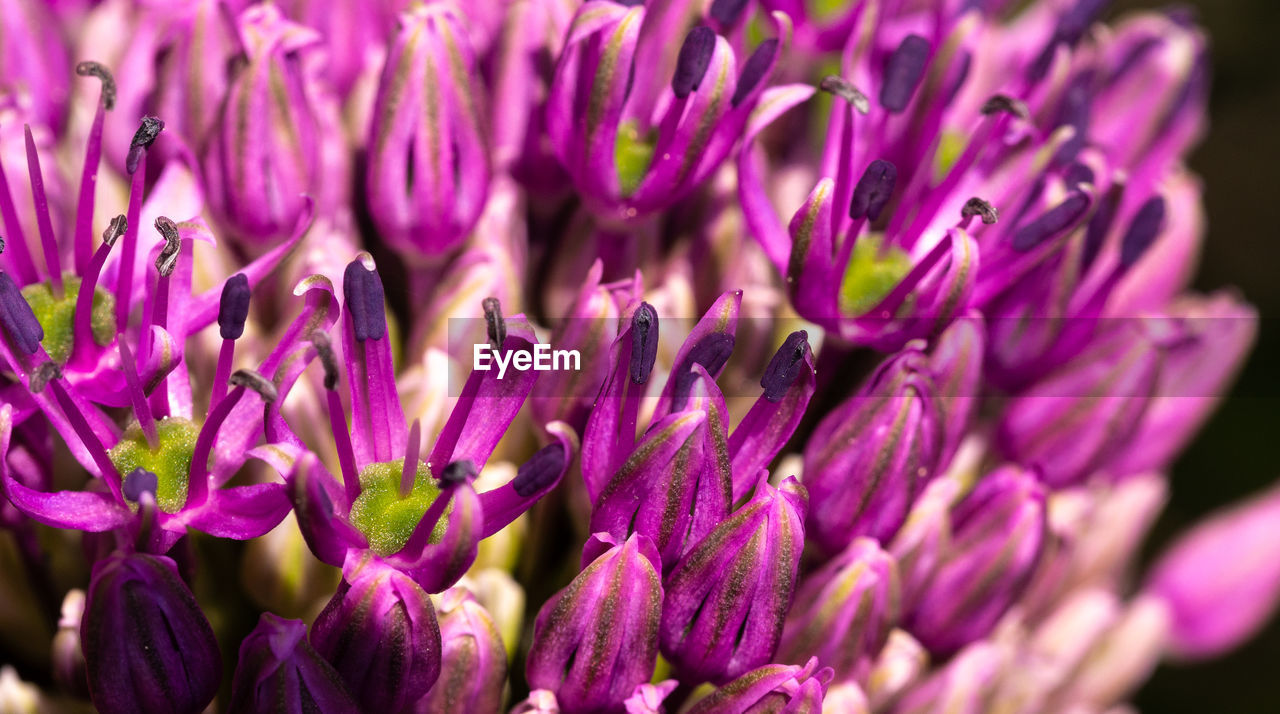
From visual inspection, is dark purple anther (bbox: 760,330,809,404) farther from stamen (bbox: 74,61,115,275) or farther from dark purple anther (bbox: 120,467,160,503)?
stamen (bbox: 74,61,115,275)

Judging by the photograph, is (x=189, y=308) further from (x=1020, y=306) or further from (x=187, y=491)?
(x=1020, y=306)

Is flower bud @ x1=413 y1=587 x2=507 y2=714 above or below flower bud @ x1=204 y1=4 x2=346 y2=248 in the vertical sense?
below

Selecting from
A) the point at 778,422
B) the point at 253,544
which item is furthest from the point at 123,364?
the point at 778,422

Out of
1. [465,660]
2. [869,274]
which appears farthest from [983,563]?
[465,660]

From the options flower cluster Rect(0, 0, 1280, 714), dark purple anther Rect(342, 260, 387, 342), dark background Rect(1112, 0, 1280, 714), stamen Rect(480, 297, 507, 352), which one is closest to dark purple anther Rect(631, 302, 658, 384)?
flower cluster Rect(0, 0, 1280, 714)

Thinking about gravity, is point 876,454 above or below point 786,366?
below

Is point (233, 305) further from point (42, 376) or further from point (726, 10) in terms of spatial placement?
point (726, 10)

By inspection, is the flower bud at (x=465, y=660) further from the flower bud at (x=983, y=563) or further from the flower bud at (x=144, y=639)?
the flower bud at (x=983, y=563)
